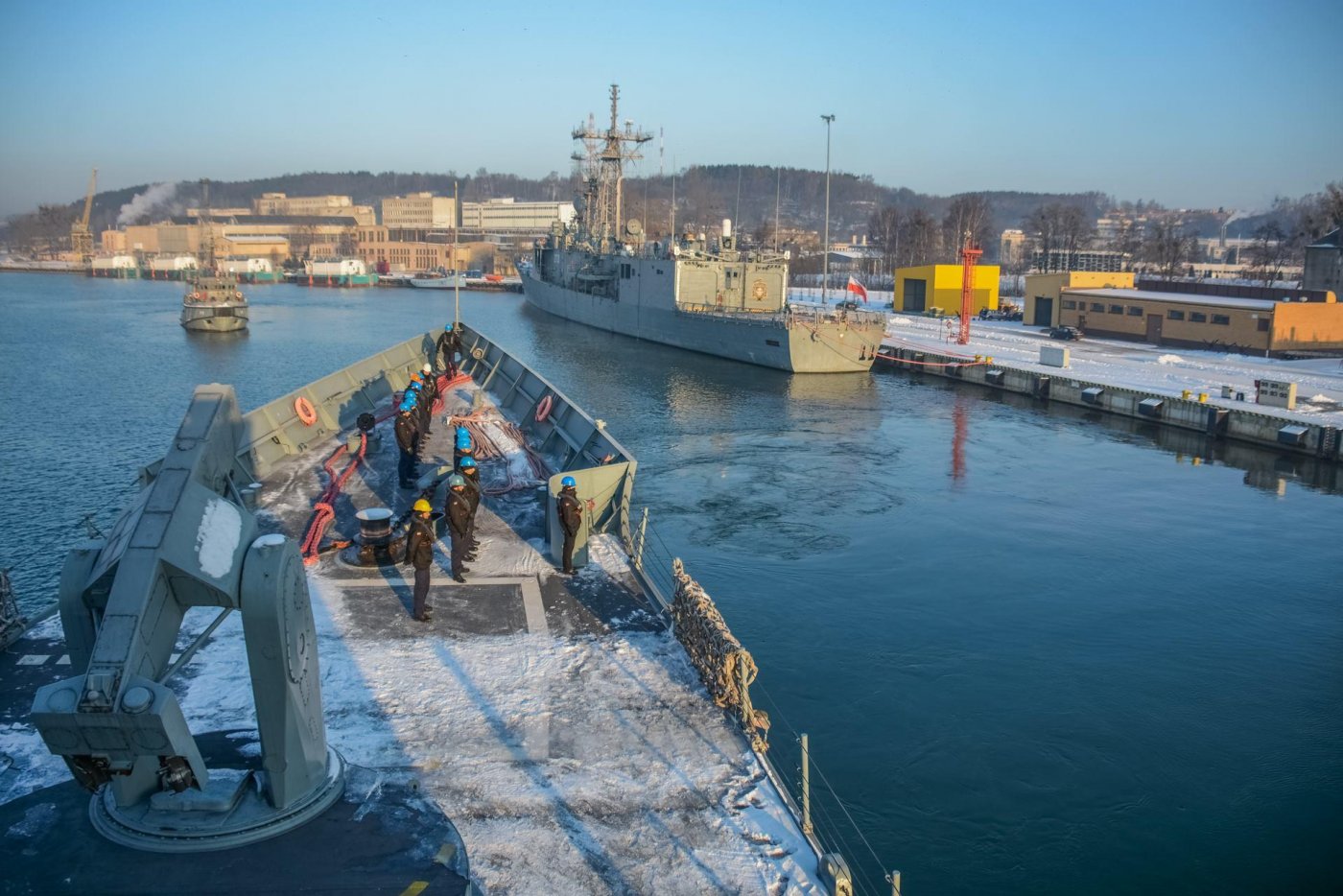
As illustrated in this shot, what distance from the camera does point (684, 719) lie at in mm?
7691

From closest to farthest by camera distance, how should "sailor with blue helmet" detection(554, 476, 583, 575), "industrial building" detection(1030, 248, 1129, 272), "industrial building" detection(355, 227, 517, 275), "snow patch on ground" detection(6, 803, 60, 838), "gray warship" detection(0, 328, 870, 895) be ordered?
1. "gray warship" detection(0, 328, 870, 895)
2. "snow patch on ground" detection(6, 803, 60, 838)
3. "sailor with blue helmet" detection(554, 476, 583, 575)
4. "industrial building" detection(1030, 248, 1129, 272)
5. "industrial building" detection(355, 227, 517, 275)

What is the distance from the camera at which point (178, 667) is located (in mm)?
5188

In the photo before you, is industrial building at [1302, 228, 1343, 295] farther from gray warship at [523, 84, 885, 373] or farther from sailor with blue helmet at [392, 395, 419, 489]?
sailor with blue helmet at [392, 395, 419, 489]

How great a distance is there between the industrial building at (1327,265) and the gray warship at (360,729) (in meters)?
55.0

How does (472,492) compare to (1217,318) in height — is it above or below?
below

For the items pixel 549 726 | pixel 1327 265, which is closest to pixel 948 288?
pixel 1327 265

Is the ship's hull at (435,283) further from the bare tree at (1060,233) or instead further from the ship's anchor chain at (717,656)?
the ship's anchor chain at (717,656)

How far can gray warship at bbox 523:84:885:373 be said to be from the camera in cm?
4322

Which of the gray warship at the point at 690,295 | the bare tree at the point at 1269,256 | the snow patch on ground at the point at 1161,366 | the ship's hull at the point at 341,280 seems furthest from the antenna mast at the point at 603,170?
the ship's hull at the point at 341,280

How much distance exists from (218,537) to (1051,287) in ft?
186

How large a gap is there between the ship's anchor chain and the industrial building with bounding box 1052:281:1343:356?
41759 mm

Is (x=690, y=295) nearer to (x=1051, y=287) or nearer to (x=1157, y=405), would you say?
(x=1051, y=287)

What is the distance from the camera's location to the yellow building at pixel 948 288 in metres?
64.9

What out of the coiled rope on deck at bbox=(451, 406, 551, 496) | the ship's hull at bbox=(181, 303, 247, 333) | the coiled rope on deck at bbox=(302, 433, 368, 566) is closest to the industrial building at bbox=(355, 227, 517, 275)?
the ship's hull at bbox=(181, 303, 247, 333)
